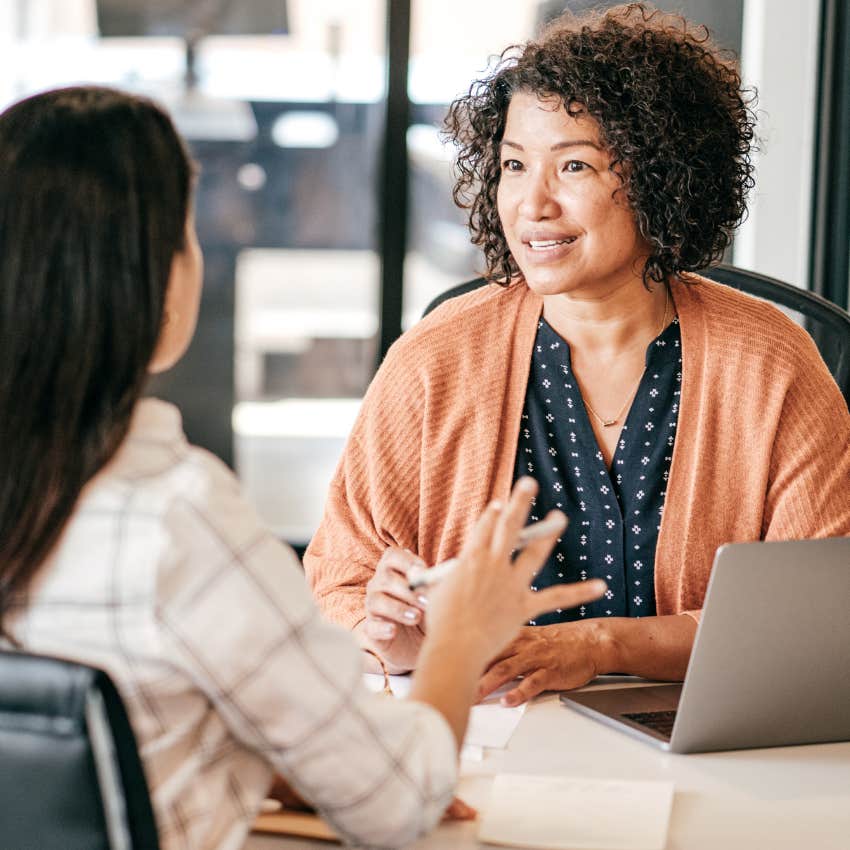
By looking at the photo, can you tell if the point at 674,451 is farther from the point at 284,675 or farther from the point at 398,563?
the point at 284,675

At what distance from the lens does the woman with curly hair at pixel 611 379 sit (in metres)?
1.71

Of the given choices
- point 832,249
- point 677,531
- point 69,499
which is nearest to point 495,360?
point 677,531

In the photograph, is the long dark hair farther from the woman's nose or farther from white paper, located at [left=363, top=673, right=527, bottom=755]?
the woman's nose

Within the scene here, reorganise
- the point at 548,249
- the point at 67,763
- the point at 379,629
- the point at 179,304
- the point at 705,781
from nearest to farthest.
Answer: the point at 67,763
the point at 179,304
the point at 705,781
the point at 379,629
the point at 548,249

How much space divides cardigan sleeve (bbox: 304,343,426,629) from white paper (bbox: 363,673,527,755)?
220 millimetres

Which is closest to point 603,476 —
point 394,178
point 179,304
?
point 179,304

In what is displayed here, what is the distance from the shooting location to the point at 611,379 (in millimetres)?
1841

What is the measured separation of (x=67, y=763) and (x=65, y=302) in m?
0.31

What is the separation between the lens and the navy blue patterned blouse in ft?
5.68

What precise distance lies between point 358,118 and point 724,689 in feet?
10.8

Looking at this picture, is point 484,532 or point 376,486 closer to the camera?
point 484,532

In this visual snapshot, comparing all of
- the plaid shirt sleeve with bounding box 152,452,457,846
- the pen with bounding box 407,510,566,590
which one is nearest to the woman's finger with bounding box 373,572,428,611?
the pen with bounding box 407,510,566,590

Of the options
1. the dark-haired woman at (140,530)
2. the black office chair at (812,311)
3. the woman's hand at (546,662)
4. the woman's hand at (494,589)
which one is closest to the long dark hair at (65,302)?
the dark-haired woman at (140,530)

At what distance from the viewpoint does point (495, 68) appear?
6.39ft
